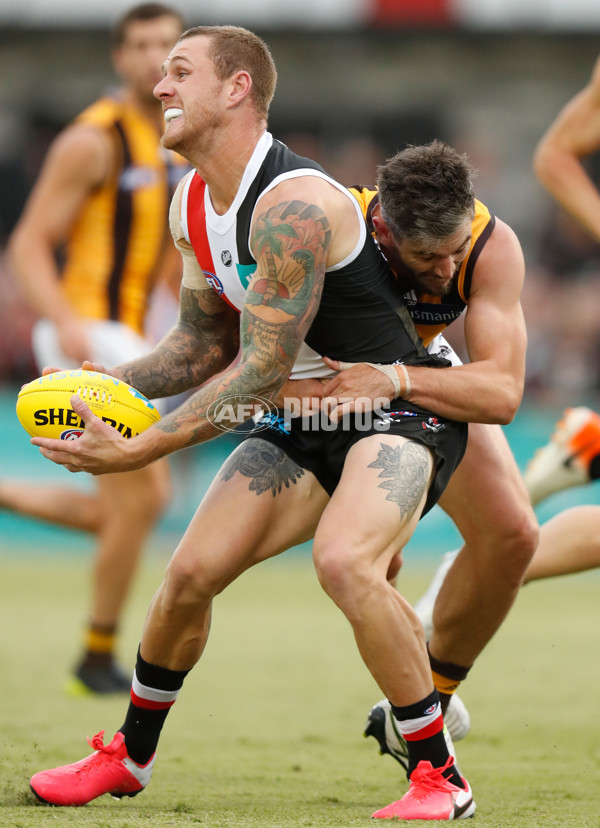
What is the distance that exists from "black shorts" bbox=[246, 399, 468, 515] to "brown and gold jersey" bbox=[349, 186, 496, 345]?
362 mm

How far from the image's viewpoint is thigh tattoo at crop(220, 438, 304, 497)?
13.6ft

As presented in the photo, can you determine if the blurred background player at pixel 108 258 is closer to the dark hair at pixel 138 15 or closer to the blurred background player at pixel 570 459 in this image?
the dark hair at pixel 138 15

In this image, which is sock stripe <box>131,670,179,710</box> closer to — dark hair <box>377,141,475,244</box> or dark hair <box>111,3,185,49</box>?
dark hair <box>377,141,475,244</box>

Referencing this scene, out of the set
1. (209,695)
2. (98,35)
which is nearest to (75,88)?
(98,35)

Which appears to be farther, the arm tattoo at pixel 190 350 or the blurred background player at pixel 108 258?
the blurred background player at pixel 108 258

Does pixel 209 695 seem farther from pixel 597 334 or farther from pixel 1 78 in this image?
pixel 1 78

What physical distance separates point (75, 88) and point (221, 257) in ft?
58.2

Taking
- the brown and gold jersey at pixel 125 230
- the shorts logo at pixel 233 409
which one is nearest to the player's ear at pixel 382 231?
the shorts logo at pixel 233 409

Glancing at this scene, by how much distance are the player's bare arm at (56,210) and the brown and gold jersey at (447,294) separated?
2.94 meters

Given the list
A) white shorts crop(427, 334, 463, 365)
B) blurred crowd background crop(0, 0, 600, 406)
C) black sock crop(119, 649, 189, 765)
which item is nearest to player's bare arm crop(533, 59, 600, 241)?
white shorts crop(427, 334, 463, 365)

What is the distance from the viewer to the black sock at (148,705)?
165 inches

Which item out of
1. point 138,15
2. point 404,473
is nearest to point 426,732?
point 404,473

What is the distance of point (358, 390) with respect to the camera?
4.07m

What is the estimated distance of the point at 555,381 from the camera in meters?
13.9
